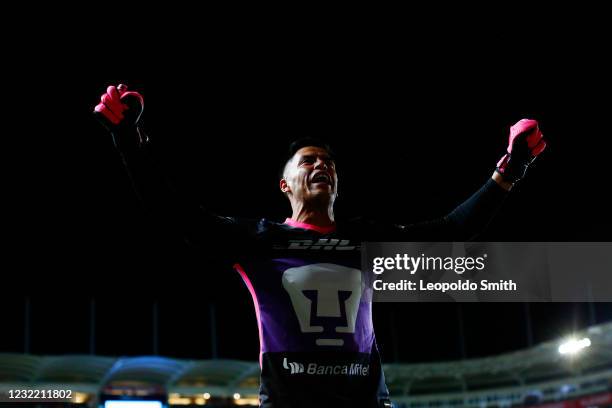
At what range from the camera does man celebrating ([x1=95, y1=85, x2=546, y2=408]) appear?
2588 millimetres

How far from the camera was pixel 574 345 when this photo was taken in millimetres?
27328

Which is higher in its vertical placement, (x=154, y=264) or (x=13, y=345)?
(x=154, y=264)

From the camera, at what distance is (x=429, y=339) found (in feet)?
109

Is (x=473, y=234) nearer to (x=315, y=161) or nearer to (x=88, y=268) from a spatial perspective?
(x=315, y=161)

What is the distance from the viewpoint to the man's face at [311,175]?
3113 mm

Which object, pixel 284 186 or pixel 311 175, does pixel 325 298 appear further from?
pixel 284 186

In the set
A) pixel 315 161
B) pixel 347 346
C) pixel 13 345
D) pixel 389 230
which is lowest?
pixel 347 346

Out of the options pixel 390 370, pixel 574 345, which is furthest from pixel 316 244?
pixel 390 370

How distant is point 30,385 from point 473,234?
1035 inches

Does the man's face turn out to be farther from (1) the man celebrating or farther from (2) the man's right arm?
(2) the man's right arm

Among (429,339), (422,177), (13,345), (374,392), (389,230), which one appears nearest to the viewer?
(374,392)

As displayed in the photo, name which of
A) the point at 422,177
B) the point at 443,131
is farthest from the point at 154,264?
the point at 443,131

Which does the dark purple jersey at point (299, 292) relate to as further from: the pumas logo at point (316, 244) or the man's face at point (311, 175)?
the man's face at point (311, 175)

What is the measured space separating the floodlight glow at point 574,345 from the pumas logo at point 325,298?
2677cm
